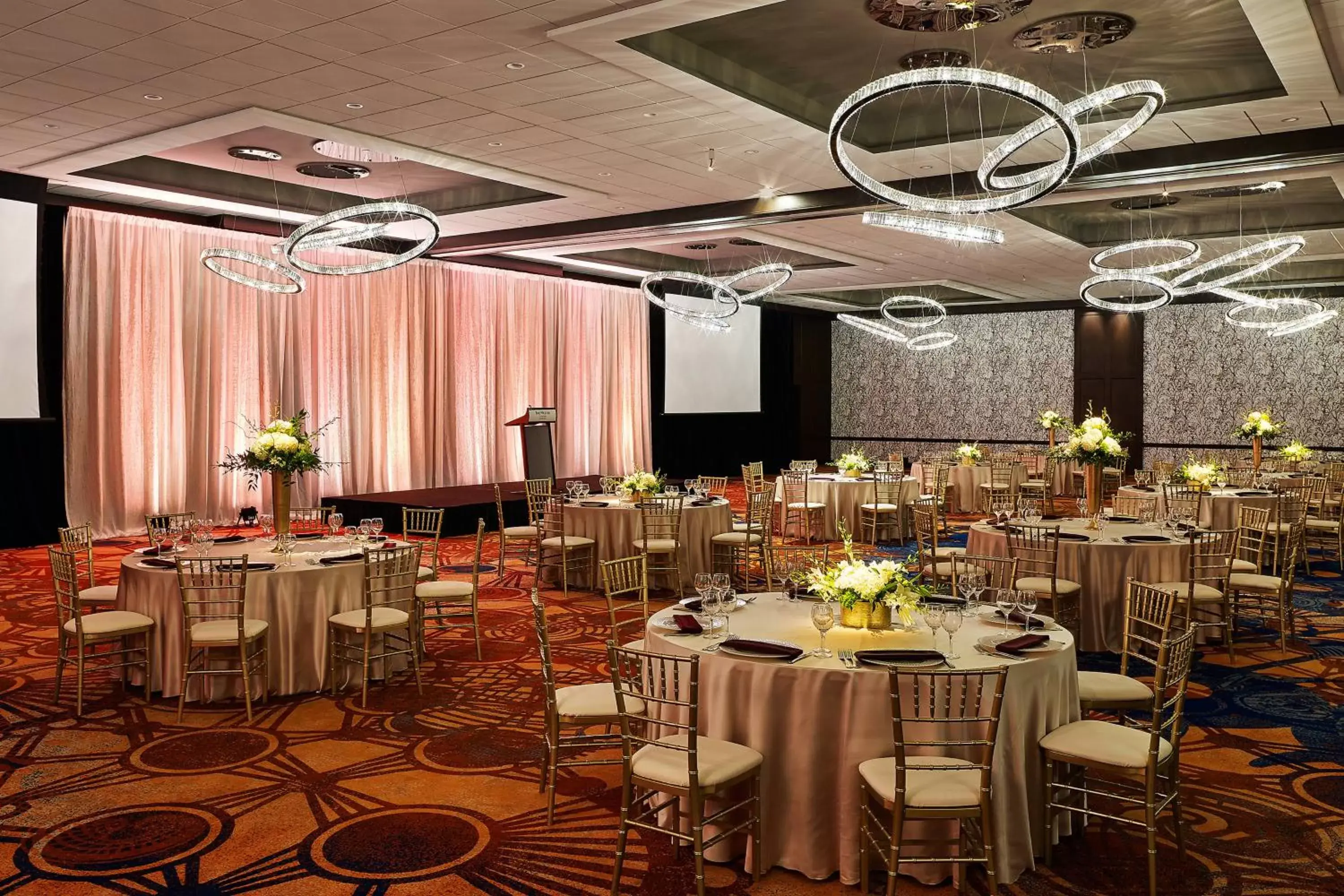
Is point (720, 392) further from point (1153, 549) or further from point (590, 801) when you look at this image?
point (590, 801)

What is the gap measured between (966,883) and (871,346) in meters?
21.4

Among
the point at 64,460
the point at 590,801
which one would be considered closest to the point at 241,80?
the point at 590,801

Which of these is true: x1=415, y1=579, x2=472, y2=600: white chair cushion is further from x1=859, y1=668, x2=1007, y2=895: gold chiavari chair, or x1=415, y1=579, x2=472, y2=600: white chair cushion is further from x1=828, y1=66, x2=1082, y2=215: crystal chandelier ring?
x1=859, y1=668, x2=1007, y2=895: gold chiavari chair

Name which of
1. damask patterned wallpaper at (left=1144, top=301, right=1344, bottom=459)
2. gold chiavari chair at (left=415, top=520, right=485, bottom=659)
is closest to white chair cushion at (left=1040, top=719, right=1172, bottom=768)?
gold chiavari chair at (left=415, top=520, right=485, bottom=659)

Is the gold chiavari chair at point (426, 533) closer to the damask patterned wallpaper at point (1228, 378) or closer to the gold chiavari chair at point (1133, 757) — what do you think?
the gold chiavari chair at point (1133, 757)

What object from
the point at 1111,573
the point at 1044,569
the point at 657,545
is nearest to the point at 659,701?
the point at 1044,569

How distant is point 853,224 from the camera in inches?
493

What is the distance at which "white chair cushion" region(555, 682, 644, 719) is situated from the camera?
14.0ft

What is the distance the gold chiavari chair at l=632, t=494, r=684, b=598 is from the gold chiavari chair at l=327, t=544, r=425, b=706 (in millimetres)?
2816

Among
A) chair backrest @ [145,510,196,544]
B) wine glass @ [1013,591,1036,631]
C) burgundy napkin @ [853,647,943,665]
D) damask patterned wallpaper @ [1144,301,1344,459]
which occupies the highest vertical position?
damask patterned wallpaper @ [1144,301,1344,459]

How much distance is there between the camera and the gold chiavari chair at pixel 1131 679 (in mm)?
4355

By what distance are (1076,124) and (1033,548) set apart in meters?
2.96

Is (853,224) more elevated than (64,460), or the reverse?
(853,224)

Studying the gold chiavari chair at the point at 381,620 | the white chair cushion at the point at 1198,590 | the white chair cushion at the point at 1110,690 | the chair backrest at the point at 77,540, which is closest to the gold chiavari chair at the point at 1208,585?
the white chair cushion at the point at 1198,590
